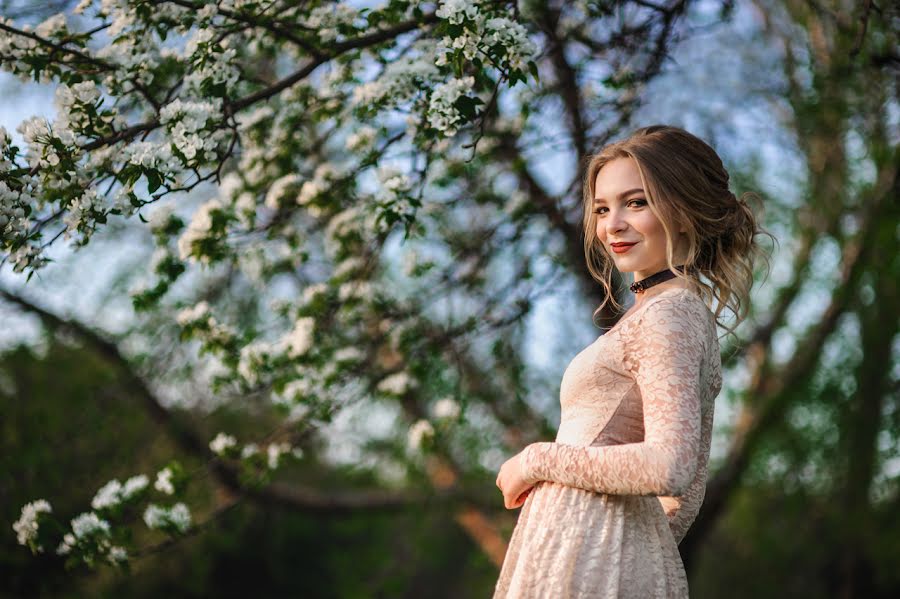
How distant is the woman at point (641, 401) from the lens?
180 centimetres

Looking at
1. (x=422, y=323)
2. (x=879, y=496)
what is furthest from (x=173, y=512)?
(x=879, y=496)

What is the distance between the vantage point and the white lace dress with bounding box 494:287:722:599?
1775 mm

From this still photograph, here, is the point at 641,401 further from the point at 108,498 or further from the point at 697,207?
the point at 108,498

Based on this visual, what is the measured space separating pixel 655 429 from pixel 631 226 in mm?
551

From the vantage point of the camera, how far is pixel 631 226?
2.09 meters

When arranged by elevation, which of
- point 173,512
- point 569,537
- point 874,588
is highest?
point 173,512

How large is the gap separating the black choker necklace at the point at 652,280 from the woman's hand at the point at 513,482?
51 cm

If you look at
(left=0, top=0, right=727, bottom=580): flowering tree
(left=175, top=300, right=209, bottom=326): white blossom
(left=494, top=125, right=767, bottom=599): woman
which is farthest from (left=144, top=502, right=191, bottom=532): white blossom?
(left=494, top=125, right=767, bottom=599): woman

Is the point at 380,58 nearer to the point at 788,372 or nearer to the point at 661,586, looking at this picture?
the point at 661,586

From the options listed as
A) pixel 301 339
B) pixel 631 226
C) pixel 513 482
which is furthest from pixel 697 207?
pixel 301 339

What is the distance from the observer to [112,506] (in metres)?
3.39

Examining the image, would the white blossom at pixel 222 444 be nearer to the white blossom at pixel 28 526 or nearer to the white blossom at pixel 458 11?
the white blossom at pixel 28 526

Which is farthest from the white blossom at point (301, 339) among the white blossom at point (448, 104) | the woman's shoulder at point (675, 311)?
the woman's shoulder at point (675, 311)

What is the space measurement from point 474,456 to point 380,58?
5650mm
